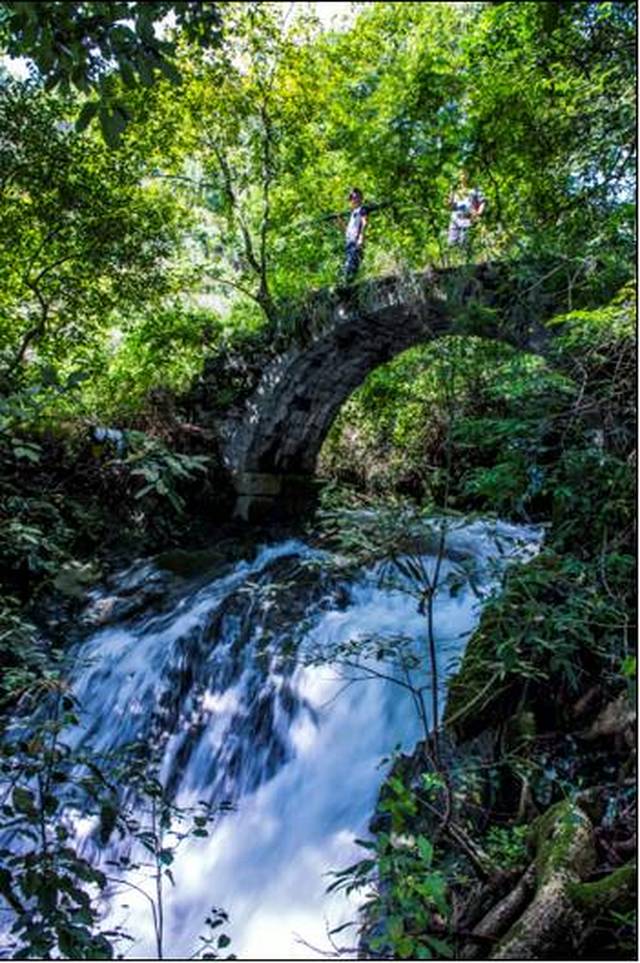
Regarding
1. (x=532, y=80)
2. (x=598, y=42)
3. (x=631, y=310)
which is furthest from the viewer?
(x=532, y=80)

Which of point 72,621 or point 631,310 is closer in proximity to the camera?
point 631,310

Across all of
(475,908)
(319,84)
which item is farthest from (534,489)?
(319,84)

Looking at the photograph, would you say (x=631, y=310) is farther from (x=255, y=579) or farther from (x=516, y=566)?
(x=255, y=579)

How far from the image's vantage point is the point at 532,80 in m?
4.60

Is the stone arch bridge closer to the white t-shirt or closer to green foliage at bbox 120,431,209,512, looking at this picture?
the white t-shirt

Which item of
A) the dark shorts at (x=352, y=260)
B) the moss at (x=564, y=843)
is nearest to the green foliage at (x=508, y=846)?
the moss at (x=564, y=843)

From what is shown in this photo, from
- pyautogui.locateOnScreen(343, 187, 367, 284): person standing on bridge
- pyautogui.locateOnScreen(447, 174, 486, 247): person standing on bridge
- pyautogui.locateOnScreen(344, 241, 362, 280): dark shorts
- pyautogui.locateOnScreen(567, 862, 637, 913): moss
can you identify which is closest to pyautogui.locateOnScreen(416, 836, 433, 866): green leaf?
pyautogui.locateOnScreen(567, 862, 637, 913): moss

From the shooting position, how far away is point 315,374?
8852mm

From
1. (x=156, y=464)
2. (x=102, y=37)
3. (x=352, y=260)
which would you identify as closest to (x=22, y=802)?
(x=156, y=464)

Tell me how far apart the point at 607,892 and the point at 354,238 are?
7.01m

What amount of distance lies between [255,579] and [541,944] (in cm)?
519

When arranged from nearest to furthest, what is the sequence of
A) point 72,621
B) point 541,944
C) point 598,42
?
point 541,944 → point 598,42 → point 72,621

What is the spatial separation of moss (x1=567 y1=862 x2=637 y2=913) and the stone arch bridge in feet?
18.4

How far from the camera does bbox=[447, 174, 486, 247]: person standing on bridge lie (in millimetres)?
4523
